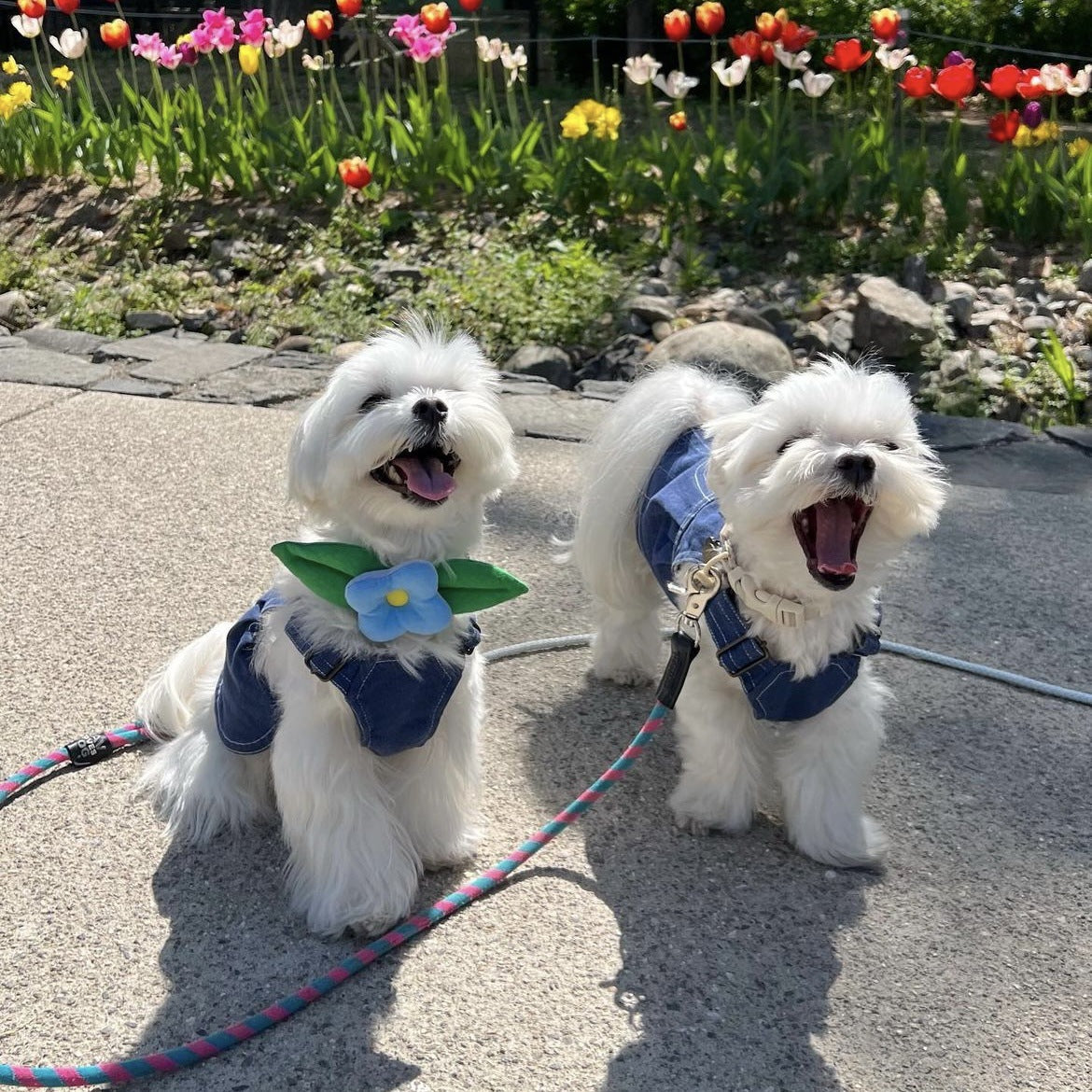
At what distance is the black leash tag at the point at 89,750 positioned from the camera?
3.10m

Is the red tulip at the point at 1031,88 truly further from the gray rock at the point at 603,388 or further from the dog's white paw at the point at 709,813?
the dog's white paw at the point at 709,813

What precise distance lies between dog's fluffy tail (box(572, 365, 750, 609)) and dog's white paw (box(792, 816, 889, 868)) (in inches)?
35.6

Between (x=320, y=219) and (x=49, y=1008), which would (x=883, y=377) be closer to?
(x=49, y=1008)

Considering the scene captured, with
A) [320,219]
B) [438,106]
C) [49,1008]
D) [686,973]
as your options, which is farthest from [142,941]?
[438,106]

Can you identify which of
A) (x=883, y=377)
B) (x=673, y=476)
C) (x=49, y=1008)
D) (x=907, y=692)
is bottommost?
(x=907, y=692)

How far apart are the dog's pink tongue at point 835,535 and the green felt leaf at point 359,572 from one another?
24.3 inches

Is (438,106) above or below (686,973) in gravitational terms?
above

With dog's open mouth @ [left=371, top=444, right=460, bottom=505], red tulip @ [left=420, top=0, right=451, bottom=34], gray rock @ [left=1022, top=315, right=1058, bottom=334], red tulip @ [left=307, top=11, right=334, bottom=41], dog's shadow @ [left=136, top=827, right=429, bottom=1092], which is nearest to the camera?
dog's shadow @ [left=136, top=827, right=429, bottom=1092]

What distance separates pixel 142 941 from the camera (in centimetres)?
257

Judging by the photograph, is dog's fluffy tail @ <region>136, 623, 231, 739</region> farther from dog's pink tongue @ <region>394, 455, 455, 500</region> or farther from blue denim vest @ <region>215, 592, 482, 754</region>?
dog's pink tongue @ <region>394, 455, 455, 500</region>

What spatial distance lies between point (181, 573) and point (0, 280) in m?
4.00

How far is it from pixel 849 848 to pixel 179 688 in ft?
5.46

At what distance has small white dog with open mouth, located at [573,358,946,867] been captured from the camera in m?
2.49

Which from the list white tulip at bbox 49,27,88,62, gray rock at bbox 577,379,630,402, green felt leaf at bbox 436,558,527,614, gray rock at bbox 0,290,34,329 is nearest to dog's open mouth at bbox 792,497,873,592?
green felt leaf at bbox 436,558,527,614
